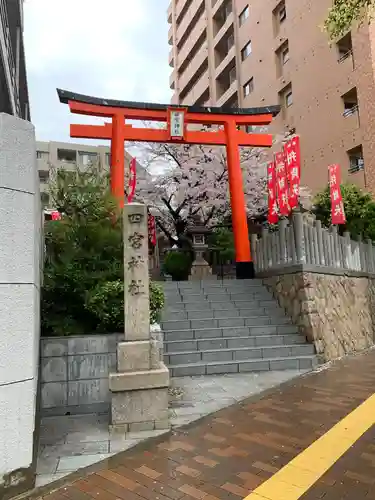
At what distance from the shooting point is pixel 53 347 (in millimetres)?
5438

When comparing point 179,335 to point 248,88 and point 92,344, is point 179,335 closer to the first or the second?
point 92,344

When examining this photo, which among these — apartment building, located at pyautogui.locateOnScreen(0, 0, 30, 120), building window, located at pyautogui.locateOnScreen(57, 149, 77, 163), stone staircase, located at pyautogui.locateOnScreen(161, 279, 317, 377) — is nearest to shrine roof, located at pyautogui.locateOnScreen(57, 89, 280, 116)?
apartment building, located at pyautogui.locateOnScreen(0, 0, 30, 120)

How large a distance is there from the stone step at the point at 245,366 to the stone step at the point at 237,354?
171 millimetres

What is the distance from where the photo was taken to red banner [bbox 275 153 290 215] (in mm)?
12222

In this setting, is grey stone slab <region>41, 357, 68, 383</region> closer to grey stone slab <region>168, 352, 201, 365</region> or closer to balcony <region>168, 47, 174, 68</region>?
grey stone slab <region>168, 352, 201, 365</region>

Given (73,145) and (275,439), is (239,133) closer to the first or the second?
(275,439)

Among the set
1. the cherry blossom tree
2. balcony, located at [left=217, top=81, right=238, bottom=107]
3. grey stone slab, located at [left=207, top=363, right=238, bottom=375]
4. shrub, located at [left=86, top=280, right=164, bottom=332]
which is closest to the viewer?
shrub, located at [left=86, top=280, right=164, bottom=332]

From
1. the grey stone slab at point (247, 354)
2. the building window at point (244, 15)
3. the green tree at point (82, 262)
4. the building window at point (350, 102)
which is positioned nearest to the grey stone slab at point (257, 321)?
the grey stone slab at point (247, 354)

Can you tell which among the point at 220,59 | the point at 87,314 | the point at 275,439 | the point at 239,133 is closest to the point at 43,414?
the point at 87,314

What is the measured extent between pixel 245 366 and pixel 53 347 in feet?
12.5

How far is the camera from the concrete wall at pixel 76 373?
5367 mm

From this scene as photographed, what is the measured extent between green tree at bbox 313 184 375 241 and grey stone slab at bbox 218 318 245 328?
665 centimetres

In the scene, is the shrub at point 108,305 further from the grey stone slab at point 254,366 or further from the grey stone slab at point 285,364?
the grey stone slab at point 285,364

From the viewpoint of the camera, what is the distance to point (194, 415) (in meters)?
5.11
